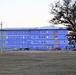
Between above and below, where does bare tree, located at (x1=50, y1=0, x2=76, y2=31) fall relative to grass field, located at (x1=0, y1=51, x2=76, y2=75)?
above

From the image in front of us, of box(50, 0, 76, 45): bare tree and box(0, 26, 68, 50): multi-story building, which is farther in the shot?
box(0, 26, 68, 50): multi-story building

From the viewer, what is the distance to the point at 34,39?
507 feet

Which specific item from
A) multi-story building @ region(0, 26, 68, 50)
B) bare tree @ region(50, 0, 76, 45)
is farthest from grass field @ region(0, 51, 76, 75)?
multi-story building @ region(0, 26, 68, 50)

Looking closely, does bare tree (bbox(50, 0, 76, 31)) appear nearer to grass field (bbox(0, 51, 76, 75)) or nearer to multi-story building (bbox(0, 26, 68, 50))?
grass field (bbox(0, 51, 76, 75))

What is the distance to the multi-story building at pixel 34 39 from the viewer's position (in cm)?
15212

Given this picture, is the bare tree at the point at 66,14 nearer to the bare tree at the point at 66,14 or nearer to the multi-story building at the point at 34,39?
the bare tree at the point at 66,14

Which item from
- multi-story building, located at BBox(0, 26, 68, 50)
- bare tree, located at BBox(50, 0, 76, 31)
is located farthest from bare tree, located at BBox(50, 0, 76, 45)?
multi-story building, located at BBox(0, 26, 68, 50)

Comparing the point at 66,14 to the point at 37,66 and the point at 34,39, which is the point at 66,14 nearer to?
the point at 37,66

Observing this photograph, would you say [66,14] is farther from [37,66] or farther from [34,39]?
[34,39]

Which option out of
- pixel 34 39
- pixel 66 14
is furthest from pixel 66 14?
pixel 34 39

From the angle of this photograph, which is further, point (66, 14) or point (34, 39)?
point (34, 39)

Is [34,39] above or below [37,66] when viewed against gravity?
above

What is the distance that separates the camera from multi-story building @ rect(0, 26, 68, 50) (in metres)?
152

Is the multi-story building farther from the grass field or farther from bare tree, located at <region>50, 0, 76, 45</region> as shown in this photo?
bare tree, located at <region>50, 0, 76, 45</region>
